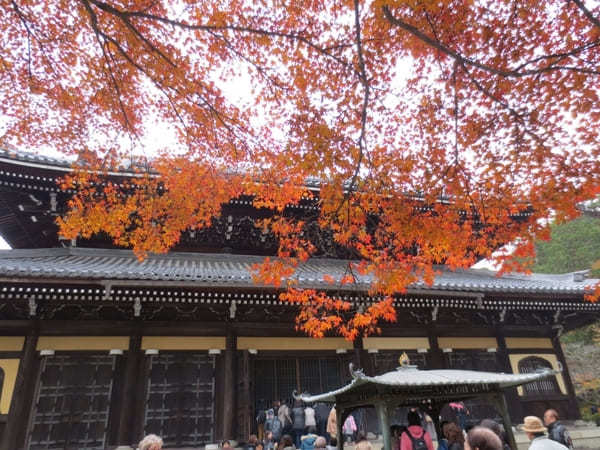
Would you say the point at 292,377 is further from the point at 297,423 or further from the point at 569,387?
the point at 569,387

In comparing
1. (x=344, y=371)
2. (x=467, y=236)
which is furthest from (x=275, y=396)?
(x=467, y=236)

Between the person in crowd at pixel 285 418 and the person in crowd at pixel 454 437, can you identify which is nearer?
the person in crowd at pixel 454 437

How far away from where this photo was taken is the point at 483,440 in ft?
9.29

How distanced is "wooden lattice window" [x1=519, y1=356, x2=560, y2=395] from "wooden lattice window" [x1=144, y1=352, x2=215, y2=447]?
824cm

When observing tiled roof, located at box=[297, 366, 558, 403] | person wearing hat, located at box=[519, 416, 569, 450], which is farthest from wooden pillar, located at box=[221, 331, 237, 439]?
person wearing hat, located at box=[519, 416, 569, 450]

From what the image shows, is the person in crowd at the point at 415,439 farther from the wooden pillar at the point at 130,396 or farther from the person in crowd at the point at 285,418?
the wooden pillar at the point at 130,396

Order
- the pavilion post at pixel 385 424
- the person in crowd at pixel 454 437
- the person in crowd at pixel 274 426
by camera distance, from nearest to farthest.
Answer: the person in crowd at pixel 454 437 → the pavilion post at pixel 385 424 → the person in crowd at pixel 274 426

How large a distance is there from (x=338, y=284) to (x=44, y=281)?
18.4 feet

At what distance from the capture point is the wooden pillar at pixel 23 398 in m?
7.02

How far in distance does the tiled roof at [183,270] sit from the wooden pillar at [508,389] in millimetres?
1673

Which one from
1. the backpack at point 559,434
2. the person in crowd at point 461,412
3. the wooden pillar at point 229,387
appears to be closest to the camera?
the backpack at point 559,434

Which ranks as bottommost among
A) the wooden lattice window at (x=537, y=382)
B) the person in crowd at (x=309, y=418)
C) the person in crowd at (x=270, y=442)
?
the person in crowd at (x=270, y=442)

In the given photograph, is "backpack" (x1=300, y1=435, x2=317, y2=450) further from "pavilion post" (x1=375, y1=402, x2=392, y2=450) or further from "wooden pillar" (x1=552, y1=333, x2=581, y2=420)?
"wooden pillar" (x1=552, y1=333, x2=581, y2=420)

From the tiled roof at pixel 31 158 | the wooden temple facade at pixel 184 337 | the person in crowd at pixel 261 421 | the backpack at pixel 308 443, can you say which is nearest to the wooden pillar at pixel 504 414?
the wooden temple facade at pixel 184 337
